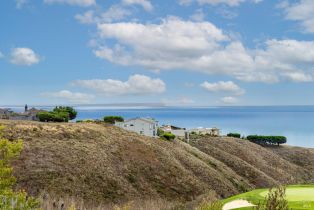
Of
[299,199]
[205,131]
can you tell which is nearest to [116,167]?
[299,199]

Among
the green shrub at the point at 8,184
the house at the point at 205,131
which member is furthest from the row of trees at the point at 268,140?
the green shrub at the point at 8,184

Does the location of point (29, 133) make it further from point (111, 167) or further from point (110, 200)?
point (110, 200)

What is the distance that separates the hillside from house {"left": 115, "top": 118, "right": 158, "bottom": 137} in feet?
22.5

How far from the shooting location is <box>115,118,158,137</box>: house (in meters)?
84.8

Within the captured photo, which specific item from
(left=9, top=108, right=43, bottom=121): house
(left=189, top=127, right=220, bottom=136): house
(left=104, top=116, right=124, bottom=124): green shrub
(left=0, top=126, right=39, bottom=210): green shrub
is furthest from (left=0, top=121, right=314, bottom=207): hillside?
(left=0, top=126, right=39, bottom=210): green shrub

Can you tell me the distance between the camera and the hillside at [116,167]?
47312mm

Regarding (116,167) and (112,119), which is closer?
(116,167)

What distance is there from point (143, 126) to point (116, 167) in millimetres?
29825

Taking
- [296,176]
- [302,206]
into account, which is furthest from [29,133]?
[296,176]

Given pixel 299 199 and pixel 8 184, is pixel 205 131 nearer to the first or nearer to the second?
pixel 299 199

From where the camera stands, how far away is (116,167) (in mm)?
55500

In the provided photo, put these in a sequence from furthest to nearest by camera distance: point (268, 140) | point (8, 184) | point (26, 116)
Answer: point (268, 140) < point (26, 116) < point (8, 184)

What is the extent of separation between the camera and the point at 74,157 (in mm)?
54500

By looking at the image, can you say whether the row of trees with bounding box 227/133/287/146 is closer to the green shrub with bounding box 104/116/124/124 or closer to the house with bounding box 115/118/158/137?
the house with bounding box 115/118/158/137
